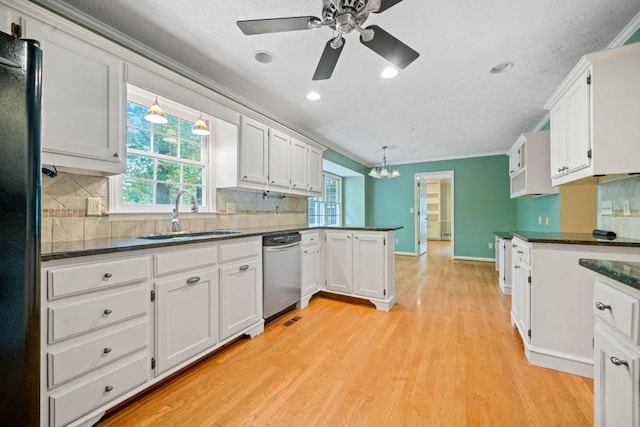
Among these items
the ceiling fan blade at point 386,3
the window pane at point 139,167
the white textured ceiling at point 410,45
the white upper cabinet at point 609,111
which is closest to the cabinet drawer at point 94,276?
the window pane at point 139,167

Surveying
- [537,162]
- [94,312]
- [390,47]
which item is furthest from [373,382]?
[537,162]

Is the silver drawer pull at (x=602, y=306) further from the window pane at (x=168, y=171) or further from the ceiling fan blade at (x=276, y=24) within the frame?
the window pane at (x=168, y=171)

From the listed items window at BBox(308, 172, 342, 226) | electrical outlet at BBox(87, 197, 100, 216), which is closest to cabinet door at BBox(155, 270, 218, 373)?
electrical outlet at BBox(87, 197, 100, 216)

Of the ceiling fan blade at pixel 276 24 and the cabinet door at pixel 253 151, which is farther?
the cabinet door at pixel 253 151

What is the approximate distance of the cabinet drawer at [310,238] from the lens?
301 cm

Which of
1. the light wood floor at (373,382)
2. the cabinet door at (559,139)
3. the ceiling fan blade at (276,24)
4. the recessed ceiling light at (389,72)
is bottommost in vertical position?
the light wood floor at (373,382)

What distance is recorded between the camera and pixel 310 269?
Result: 314cm

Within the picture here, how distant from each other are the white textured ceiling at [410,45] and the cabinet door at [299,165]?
0.46 meters

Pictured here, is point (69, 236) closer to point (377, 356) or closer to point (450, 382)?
point (377, 356)

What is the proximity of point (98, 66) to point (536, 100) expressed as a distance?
4209mm

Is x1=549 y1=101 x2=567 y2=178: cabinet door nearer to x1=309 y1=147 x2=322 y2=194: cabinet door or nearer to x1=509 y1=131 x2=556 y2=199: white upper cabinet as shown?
x1=509 y1=131 x2=556 y2=199: white upper cabinet

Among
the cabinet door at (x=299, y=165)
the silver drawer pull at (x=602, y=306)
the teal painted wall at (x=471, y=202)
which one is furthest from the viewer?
the teal painted wall at (x=471, y=202)

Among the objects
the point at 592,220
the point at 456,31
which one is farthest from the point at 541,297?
the point at 456,31

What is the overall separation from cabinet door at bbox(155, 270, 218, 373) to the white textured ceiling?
1.79 meters
